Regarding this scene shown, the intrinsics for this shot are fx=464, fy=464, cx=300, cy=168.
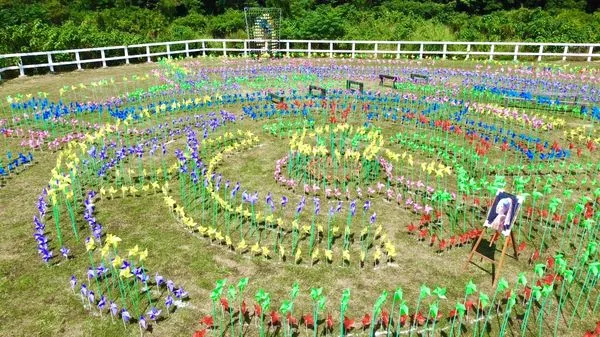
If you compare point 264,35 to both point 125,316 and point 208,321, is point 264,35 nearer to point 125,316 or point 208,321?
point 125,316

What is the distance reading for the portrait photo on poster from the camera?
8.21 metres

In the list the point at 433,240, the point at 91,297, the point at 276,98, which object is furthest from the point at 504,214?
the point at 276,98

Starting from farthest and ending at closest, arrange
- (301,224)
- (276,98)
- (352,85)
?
(352,85)
(276,98)
(301,224)

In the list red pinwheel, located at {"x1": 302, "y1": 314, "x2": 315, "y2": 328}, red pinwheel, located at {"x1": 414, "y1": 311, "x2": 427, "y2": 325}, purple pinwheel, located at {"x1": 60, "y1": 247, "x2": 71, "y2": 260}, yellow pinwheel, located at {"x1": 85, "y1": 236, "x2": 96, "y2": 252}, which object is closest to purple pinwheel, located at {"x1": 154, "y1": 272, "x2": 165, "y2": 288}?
yellow pinwheel, located at {"x1": 85, "y1": 236, "x2": 96, "y2": 252}

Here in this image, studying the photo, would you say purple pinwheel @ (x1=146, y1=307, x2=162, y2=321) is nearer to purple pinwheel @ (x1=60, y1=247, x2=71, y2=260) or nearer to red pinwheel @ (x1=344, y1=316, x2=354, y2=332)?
purple pinwheel @ (x1=60, y1=247, x2=71, y2=260)

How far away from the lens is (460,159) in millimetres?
14898

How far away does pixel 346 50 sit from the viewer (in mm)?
36562

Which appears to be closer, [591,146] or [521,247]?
[521,247]

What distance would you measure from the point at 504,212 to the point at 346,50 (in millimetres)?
29978

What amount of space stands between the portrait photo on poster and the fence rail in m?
28.3

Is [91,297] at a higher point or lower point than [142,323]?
higher

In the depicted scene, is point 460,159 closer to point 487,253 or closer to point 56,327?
point 487,253

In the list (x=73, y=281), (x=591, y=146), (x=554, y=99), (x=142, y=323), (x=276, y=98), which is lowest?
(x=142, y=323)

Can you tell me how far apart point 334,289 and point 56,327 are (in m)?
4.75
